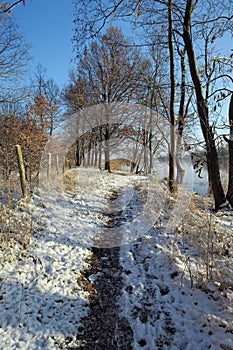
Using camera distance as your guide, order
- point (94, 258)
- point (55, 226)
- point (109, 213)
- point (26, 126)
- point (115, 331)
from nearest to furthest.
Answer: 1. point (115, 331)
2. point (94, 258)
3. point (55, 226)
4. point (109, 213)
5. point (26, 126)

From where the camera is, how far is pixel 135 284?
4.20m

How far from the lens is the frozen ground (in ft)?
10.0

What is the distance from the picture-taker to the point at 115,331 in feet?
10.6

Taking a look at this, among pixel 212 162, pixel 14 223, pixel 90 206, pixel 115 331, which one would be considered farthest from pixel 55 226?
pixel 212 162

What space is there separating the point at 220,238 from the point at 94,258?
117 inches

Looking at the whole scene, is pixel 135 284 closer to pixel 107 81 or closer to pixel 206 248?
pixel 206 248

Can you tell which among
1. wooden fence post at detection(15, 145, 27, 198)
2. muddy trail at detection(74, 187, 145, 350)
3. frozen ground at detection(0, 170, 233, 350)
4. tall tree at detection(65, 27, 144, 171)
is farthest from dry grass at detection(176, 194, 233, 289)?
tall tree at detection(65, 27, 144, 171)

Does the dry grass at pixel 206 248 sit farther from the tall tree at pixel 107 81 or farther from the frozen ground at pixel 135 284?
the tall tree at pixel 107 81

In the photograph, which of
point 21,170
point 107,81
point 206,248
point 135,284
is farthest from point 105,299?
point 107,81

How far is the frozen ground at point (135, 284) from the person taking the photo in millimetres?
3049

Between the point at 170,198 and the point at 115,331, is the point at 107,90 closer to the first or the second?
the point at 170,198

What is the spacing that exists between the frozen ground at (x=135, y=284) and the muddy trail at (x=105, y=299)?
0.10 m

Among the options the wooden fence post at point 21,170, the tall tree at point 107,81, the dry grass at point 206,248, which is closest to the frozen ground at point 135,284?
the dry grass at point 206,248

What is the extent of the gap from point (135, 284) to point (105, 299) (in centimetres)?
64
